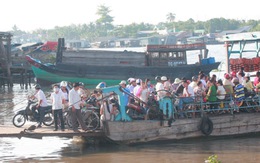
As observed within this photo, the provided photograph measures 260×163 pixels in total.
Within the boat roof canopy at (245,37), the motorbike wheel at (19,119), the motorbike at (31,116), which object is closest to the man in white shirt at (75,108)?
the motorbike at (31,116)

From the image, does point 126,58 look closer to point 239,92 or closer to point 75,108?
point 239,92

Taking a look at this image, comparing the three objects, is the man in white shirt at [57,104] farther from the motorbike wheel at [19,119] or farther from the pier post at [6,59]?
the pier post at [6,59]

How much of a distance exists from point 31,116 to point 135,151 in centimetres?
363

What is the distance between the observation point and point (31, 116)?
17438 millimetres

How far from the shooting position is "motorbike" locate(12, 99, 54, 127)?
1720cm

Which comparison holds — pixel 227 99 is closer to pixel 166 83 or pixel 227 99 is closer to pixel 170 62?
pixel 166 83

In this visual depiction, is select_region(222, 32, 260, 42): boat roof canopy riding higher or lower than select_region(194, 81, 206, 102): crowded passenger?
higher

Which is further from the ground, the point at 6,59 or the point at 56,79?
the point at 6,59

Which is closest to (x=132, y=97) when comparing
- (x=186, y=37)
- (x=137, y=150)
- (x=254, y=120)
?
(x=137, y=150)

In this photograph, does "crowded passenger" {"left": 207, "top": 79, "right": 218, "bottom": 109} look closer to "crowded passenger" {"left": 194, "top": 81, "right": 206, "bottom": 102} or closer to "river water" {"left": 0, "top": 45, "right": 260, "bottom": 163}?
"crowded passenger" {"left": 194, "top": 81, "right": 206, "bottom": 102}

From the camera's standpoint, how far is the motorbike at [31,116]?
17203 mm

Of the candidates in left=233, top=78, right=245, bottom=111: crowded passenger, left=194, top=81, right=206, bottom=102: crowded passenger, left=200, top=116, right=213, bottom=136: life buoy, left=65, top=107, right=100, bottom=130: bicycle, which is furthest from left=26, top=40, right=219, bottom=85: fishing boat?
left=65, top=107, right=100, bottom=130: bicycle

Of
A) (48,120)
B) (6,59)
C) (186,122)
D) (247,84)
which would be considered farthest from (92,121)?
(6,59)

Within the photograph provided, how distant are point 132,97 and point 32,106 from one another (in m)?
3.34
